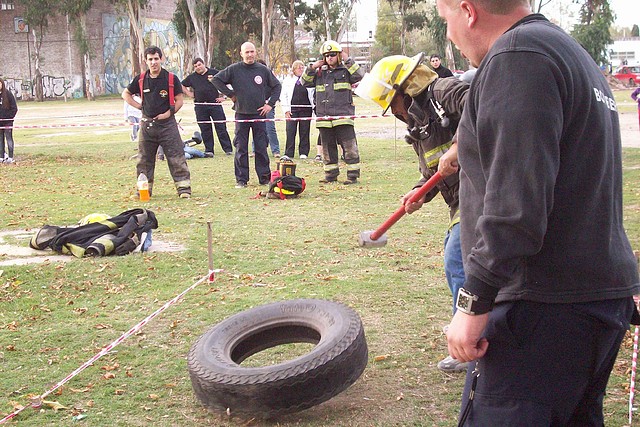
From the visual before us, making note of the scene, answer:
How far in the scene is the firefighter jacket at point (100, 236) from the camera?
7.36 meters

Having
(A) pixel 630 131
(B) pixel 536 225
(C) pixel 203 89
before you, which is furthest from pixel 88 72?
(B) pixel 536 225

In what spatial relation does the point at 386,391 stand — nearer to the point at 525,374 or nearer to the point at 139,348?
the point at 139,348

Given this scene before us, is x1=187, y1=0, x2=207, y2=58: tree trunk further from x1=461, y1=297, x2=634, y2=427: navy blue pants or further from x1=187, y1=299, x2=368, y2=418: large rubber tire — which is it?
x1=461, y1=297, x2=634, y2=427: navy blue pants

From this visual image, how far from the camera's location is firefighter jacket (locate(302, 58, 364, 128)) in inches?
469

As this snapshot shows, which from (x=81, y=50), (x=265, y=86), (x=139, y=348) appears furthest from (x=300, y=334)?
(x=81, y=50)

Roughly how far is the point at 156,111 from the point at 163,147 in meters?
0.54

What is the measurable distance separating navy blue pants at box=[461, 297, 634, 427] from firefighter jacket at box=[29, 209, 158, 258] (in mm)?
5816

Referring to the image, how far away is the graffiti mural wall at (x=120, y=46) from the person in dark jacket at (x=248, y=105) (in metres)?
53.1

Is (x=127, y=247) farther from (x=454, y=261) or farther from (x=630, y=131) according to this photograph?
(x=630, y=131)

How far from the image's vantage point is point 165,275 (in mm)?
6719

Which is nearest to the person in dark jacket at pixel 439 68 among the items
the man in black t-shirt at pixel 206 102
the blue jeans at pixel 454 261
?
the man in black t-shirt at pixel 206 102

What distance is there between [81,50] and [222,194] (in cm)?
5062

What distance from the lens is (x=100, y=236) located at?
754 cm

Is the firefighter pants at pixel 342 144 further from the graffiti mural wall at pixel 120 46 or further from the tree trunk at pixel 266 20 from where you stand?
the graffiti mural wall at pixel 120 46
